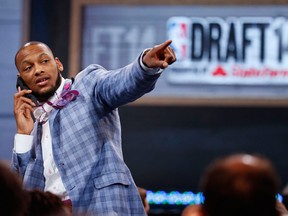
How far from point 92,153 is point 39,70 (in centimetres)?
42

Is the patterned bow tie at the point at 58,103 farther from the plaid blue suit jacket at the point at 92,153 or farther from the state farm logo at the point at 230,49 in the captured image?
the state farm logo at the point at 230,49

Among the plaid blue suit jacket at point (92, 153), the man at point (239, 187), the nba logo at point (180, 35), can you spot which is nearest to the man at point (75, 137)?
the plaid blue suit jacket at point (92, 153)

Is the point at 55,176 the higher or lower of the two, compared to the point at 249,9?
lower

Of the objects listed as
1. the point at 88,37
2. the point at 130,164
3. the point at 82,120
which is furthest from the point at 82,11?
the point at 82,120

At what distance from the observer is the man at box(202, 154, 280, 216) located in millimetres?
1521

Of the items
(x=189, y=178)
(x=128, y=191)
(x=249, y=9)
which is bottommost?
(x=189, y=178)

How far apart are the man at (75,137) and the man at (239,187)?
4.85 feet

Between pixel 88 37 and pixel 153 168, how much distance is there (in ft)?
4.40

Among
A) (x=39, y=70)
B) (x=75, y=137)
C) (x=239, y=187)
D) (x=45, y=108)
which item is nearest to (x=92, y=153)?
(x=75, y=137)

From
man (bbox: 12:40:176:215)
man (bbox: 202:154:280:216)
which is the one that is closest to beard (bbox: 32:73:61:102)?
man (bbox: 12:40:176:215)

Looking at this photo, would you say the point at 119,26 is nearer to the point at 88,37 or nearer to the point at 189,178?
the point at 88,37

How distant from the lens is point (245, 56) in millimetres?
7160

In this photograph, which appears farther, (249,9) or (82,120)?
(249,9)

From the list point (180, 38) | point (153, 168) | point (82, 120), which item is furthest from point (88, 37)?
point (82, 120)
